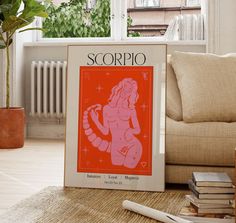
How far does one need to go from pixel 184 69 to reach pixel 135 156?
0.66 metres

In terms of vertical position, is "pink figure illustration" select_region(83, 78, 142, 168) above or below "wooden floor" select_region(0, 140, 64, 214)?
above

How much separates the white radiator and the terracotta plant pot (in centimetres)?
64

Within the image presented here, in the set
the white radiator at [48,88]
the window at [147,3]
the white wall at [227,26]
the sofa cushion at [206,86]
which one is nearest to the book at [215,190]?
the sofa cushion at [206,86]

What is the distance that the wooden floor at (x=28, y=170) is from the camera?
9.11 ft

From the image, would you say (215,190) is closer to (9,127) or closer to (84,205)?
(84,205)

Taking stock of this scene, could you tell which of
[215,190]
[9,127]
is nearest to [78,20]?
[9,127]

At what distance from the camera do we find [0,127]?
4566 millimetres

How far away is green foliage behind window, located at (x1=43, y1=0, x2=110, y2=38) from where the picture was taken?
5.37 metres

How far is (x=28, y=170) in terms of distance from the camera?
137 inches

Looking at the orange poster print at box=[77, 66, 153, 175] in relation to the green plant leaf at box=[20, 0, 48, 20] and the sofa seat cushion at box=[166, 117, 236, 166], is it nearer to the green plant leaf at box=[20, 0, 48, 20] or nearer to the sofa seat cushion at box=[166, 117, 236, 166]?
the sofa seat cushion at box=[166, 117, 236, 166]

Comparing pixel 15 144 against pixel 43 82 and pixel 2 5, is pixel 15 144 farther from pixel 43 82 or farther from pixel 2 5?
pixel 2 5

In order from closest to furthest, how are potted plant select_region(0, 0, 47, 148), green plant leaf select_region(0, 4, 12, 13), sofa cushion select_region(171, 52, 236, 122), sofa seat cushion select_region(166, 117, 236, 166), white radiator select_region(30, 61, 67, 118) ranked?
sofa seat cushion select_region(166, 117, 236, 166) → sofa cushion select_region(171, 52, 236, 122) → green plant leaf select_region(0, 4, 12, 13) → potted plant select_region(0, 0, 47, 148) → white radiator select_region(30, 61, 67, 118)

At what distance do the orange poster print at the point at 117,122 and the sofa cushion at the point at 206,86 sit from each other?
0.29 m

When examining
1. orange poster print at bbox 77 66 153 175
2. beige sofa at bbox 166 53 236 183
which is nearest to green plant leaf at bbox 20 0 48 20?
orange poster print at bbox 77 66 153 175
